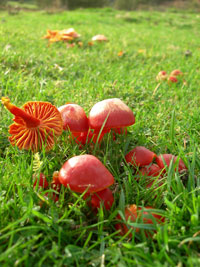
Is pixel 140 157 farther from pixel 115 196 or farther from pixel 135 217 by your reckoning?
pixel 135 217

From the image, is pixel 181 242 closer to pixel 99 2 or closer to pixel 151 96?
pixel 151 96

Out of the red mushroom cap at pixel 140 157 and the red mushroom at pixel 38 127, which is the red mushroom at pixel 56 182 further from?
the red mushroom cap at pixel 140 157

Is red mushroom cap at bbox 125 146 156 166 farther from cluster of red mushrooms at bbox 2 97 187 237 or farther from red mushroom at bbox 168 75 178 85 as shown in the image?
red mushroom at bbox 168 75 178 85

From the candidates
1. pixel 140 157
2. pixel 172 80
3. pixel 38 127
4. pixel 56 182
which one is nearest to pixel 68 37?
pixel 172 80

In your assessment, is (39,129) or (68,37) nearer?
(39,129)

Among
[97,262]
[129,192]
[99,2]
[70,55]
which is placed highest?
[99,2]

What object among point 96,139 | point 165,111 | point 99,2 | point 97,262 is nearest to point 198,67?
point 165,111

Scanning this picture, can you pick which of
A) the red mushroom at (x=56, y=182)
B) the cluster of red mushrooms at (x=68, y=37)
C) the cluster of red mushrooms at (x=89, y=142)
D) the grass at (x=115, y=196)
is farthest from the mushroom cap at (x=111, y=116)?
the cluster of red mushrooms at (x=68, y=37)
